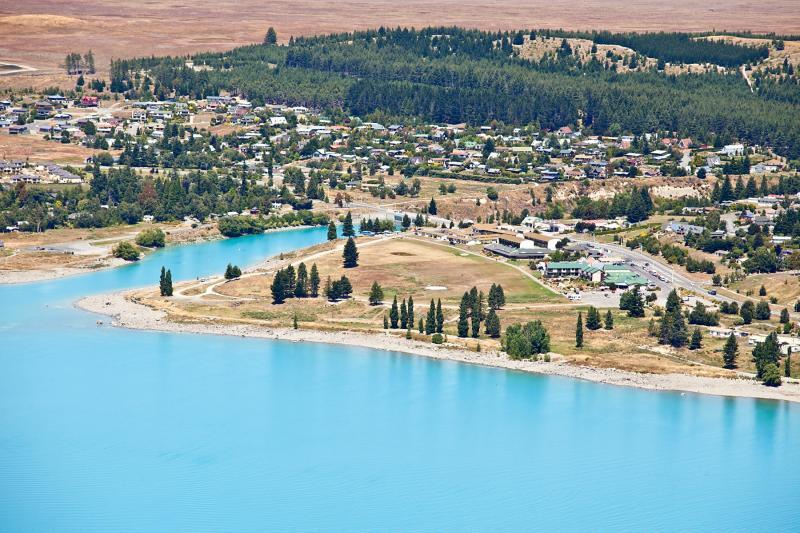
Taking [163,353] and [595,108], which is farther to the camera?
[595,108]

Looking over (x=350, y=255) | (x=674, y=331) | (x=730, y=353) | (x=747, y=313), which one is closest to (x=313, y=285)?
(x=350, y=255)

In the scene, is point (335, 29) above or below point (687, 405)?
above

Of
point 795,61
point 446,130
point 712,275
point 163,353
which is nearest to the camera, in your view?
point 163,353

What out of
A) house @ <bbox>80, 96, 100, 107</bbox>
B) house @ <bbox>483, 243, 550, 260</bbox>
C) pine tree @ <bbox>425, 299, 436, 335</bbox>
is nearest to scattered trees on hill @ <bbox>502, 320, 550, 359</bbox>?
pine tree @ <bbox>425, 299, 436, 335</bbox>

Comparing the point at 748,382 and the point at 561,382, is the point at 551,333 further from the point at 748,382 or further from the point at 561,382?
the point at 748,382

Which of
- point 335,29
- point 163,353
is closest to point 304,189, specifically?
point 163,353

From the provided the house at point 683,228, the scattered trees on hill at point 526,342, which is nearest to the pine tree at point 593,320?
the scattered trees on hill at point 526,342

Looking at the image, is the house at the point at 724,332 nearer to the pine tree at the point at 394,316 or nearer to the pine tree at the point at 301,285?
the pine tree at the point at 394,316
